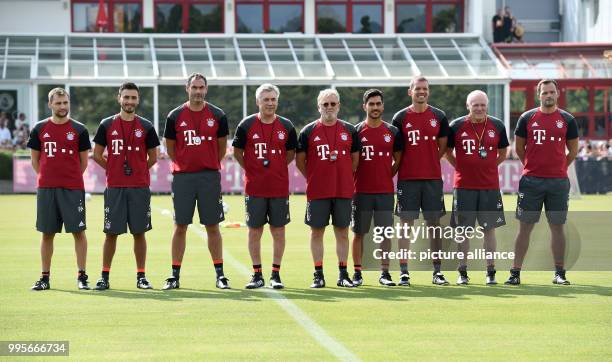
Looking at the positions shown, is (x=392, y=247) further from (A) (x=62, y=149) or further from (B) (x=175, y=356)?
(B) (x=175, y=356)

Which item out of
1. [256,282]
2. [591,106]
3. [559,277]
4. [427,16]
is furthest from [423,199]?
[427,16]

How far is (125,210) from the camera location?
12.5 metres

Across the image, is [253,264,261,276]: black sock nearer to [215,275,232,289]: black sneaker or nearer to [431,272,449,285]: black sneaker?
[215,275,232,289]: black sneaker

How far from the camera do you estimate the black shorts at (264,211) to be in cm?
1245

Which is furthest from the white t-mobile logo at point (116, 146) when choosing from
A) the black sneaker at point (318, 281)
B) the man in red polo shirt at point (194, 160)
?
the black sneaker at point (318, 281)

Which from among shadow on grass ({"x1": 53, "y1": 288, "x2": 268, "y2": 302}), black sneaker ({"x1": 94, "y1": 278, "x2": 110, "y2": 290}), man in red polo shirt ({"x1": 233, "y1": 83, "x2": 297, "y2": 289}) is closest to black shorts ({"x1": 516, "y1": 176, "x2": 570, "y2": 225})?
man in red polo shirt ({"x1": 233, "y1": 83, "x2": 297, "y2": 289})

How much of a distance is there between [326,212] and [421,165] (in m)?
1.08

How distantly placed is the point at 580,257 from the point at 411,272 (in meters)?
2.96

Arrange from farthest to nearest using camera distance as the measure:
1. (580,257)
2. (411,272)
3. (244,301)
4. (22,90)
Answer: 1. (22,90)
2. (580,257)
3. (411,272)
4. (244,301)

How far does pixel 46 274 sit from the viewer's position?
12570 millimetres

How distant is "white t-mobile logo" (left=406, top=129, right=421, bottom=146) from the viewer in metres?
12.7

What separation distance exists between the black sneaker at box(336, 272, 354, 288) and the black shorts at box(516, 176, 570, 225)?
6.26ft

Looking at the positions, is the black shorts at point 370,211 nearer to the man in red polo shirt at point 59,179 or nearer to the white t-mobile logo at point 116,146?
the white t-mobile logo at point 116,146

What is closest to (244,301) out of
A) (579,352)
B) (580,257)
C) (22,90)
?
(579,352)
